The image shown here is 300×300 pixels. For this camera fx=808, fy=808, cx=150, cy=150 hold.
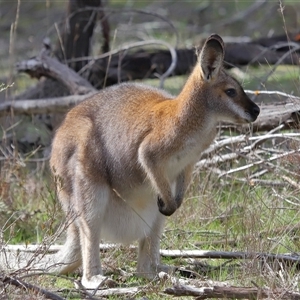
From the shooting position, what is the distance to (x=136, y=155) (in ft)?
15.7

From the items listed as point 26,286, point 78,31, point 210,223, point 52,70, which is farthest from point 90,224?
point 78,31

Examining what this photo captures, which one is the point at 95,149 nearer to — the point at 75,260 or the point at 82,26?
the point at 75,260

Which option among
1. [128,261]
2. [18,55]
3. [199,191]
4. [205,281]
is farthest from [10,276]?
[18,55]

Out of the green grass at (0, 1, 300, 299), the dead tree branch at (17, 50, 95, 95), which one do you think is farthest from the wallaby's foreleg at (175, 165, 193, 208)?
the dead tree branch at (17, 50, 95, 95)

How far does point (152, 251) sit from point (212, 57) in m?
1.22

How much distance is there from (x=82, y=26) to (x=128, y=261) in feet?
11.6

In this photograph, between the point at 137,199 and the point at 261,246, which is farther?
the point at 137,199

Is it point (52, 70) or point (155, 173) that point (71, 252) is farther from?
point (52, 70)

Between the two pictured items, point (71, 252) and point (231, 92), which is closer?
point (231, 92)

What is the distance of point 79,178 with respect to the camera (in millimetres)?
4777

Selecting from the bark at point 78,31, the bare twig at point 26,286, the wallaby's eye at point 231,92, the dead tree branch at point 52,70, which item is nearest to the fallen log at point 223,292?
the bare twig at point 26,286

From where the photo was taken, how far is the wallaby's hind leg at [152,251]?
484 centimetres

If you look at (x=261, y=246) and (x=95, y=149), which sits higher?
(x=95, y=149)

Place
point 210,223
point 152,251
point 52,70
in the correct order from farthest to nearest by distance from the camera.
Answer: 1. point 52,70
2. point 210,223
3. point 152,251
